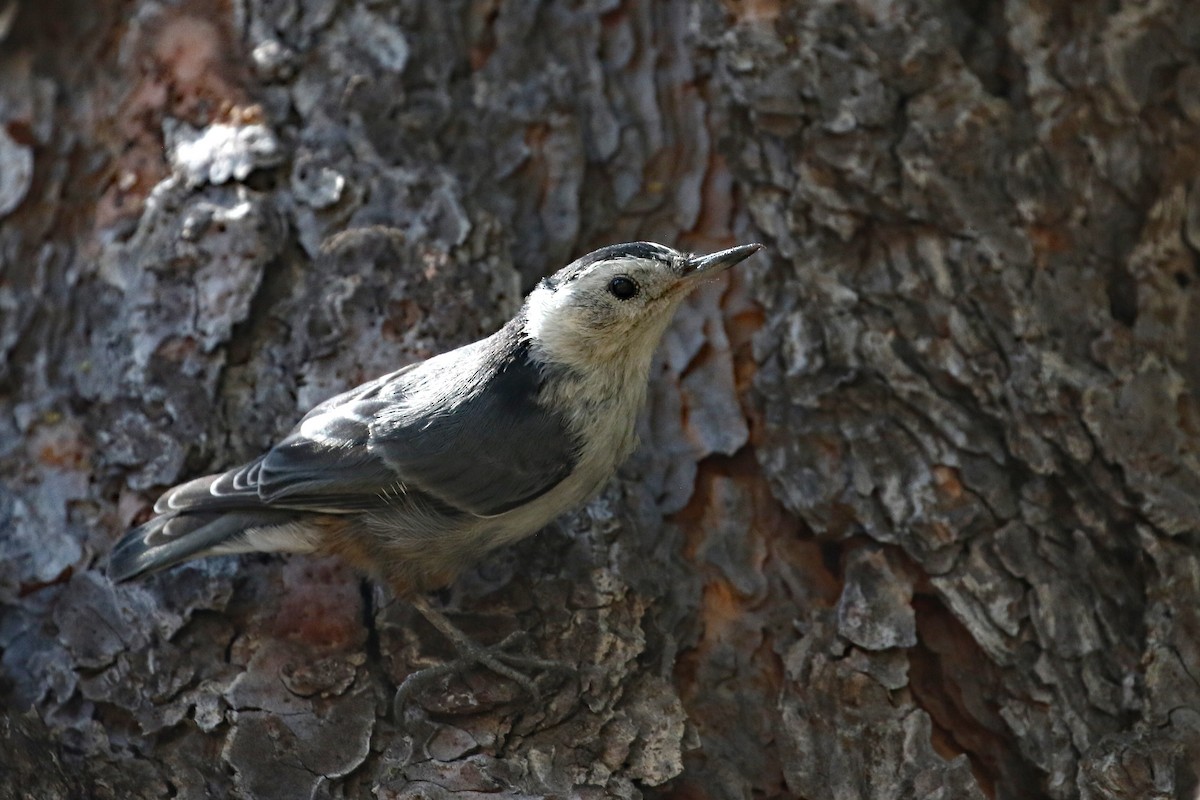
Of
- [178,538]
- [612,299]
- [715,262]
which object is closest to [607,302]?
[612,299]

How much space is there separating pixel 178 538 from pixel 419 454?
65 cm

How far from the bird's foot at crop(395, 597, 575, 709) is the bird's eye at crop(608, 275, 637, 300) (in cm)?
94

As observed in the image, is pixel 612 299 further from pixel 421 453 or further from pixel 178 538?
pixel 178 538

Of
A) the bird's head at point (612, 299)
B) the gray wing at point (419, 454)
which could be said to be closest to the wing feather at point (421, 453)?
the gray wing at point (419, 454)

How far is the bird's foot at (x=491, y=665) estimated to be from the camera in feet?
9.12

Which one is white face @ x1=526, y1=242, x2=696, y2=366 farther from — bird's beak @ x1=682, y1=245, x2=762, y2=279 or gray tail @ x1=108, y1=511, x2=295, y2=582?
gray tail @ x1=108, y1=511, x2=295, y2=582

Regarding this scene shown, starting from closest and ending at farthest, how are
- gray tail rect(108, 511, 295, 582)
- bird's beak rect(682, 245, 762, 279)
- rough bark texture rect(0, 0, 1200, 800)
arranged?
rough bark texture rect(0, 0, 1200, 800) → gray tail rect(108, 511, 295, 582) → bird's beak rect(682, 245, 762, 279)

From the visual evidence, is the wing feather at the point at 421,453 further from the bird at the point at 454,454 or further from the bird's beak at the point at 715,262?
the bird's beak at the point at 715,262

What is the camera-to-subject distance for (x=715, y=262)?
312cm

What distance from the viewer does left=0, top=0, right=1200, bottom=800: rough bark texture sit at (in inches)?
108

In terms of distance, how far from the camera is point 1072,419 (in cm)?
301

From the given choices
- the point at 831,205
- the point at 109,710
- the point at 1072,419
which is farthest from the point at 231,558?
the point at 1072,419

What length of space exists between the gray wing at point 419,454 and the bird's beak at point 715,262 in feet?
1.80

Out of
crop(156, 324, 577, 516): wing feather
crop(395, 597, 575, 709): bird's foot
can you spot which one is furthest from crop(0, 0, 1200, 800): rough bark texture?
crop(156, 324, 577, 516): wing feather
